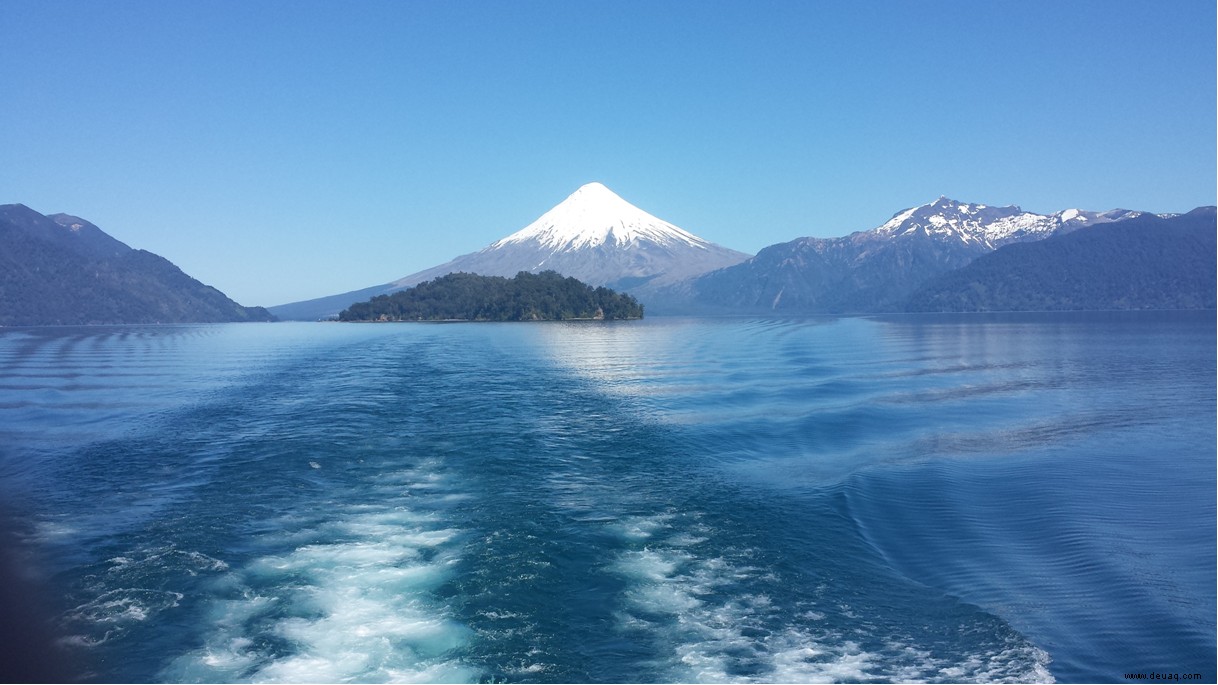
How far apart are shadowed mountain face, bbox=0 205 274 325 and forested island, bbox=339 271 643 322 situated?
4419cm

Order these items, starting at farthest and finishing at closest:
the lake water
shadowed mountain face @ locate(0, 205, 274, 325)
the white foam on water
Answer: shadowed mountain face @ locate(0, 205, 274, 325) → the lake water → the white foam on water

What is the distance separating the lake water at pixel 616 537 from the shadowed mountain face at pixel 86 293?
129 meters

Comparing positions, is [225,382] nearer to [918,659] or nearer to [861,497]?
[861,497]

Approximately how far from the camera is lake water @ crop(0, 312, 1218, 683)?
19.2 feet

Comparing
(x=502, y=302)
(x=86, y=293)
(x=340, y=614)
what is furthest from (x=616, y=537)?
(x=86, y=293)

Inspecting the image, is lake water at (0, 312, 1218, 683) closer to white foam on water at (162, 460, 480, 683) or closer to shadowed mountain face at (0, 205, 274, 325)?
white foam on water at (162, 460, 480, 683)

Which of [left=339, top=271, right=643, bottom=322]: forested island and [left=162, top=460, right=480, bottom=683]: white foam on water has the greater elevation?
[left=339, top=271, right=643, bottom=322]: forested island

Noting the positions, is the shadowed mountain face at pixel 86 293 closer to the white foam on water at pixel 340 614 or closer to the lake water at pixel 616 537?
the lake water at pixel 616 537

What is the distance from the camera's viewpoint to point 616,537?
845cm

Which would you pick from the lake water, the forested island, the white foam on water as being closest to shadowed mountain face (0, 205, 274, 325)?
the forested island

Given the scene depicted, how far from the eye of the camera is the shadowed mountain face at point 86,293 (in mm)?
A: 121312

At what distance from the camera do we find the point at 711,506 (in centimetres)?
997

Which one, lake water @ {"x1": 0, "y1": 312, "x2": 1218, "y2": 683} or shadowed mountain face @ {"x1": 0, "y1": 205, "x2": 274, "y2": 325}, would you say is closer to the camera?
lake water @ {"x1": 0, "y1": 312, "x2": 1218, "y2": 683}

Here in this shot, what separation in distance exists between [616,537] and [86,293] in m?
156
